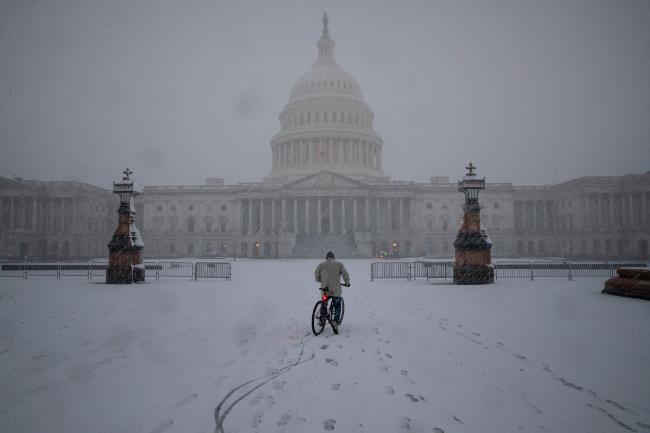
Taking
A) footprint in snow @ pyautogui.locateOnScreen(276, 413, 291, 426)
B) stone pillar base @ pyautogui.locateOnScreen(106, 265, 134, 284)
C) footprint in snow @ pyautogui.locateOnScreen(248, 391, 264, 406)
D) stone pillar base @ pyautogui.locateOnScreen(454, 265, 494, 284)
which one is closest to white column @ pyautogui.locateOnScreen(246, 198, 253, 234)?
Result: stone pillar base @ pyautogui.locateOnScreen(106, 265, 134, 284)

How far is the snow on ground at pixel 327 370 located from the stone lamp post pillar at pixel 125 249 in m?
9.52

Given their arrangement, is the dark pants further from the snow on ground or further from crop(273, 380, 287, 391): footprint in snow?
crop(273, 380, 287, 391): footprint in snow

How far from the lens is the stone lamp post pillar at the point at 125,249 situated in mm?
23125

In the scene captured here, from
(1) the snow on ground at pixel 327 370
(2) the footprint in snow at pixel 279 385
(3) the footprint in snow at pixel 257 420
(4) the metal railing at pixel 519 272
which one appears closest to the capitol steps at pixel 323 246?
(4) the metal railing at pixel 519 272

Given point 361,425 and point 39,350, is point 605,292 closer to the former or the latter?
point 361,425

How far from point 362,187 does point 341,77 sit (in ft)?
122

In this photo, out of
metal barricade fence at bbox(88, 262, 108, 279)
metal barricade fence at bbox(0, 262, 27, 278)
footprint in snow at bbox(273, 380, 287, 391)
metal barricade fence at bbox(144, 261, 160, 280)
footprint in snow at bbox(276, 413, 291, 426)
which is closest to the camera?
footprint in snow at bbox(276, 413, 291, 426)

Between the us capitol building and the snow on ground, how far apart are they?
54369 mm

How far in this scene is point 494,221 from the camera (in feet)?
271

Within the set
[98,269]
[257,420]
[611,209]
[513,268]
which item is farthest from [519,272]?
[611,209]

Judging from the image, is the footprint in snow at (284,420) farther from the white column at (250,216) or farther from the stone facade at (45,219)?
the stone facade at (45,219)

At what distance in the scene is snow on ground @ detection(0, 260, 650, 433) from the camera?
200 inches

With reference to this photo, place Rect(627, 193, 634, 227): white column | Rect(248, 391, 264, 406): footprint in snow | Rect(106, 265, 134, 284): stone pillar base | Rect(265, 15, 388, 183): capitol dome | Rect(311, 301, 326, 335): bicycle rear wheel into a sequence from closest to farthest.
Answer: Rect(248, 391, 264, 406): footprint in snow < Rect(311, 301, 326, 335): bicycle rear wheel < Rect(106, 265, 134, 284): stone pillar base < Rect(627, 193, 634, 227): white column < Rect(265, 15, 388, 183): capitol dome

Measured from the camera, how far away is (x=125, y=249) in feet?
76.5
